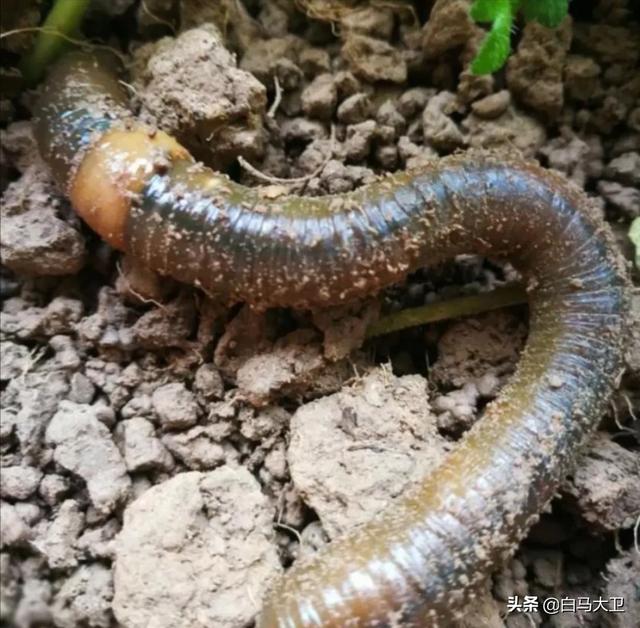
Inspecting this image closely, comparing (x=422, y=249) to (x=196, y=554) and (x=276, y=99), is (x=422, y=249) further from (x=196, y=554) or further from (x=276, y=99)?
(x=196, y=554)

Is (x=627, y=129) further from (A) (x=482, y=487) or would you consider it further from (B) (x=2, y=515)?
(B) (x=2, y=515)

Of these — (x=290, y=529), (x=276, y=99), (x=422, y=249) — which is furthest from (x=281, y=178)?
(x=290, y=529)

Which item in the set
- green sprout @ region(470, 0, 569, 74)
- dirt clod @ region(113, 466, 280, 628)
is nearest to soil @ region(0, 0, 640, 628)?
dirt clod @ region(113, 466, 280, 628)

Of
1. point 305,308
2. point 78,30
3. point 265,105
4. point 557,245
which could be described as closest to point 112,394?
point 305,308

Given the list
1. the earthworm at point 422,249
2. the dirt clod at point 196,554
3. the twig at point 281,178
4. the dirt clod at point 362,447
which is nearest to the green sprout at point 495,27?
the earthworm at point 422,249

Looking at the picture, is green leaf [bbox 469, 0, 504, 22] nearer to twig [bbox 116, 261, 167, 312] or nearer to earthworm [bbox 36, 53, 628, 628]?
earthworm [bbox 36, 53, 628, 628]

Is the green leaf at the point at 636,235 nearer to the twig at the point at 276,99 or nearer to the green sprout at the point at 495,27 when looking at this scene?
the green sprout at the point at 495,27
